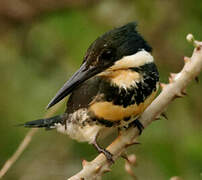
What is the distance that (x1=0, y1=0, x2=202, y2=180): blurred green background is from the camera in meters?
3.14

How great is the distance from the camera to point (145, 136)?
10.3 feet

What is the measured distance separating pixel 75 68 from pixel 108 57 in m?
1.13

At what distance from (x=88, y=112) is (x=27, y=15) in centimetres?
146

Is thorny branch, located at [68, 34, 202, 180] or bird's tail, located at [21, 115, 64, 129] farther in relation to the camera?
bird's tail, located at [21, 115, 64, 129]

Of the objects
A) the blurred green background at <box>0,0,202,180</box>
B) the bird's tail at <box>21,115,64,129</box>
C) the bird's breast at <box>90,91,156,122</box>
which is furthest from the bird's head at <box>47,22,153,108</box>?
the blurred green background at <box>0,0,202,180</box>

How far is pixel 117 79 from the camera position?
7.14 feet

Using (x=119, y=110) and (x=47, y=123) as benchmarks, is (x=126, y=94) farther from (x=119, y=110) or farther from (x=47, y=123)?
(x=47, y=123)

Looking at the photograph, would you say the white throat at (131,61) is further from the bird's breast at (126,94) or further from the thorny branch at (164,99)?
the thorny branch at (164,99)

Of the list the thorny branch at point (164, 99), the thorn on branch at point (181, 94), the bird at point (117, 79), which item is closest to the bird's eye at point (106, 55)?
the bird at point (117, 79)

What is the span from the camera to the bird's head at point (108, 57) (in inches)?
83.6

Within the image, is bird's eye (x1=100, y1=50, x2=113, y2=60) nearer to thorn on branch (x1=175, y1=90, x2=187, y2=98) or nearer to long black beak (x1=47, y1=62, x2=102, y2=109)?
long black beak (x1=47, y1=62, x2=102, y2=109)

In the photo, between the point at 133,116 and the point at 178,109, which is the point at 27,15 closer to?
the point at 178,109

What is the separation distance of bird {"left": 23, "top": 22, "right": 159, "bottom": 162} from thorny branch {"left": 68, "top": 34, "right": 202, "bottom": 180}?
1.04ft

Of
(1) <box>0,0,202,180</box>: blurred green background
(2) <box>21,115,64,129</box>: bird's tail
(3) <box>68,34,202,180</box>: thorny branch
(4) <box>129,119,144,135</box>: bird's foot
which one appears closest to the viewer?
(3) <box>68,34,202,180</box>: thorny branch
